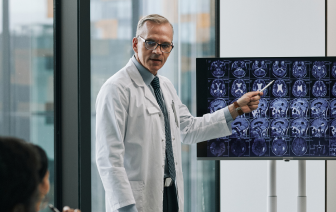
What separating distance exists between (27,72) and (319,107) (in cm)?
156

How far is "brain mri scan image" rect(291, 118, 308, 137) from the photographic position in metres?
1.96

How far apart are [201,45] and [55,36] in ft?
4.03

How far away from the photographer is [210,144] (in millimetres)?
2010

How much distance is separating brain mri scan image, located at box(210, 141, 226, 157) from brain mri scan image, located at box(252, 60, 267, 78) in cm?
44

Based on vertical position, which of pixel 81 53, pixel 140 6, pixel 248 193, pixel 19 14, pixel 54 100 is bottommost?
pixel 248 193

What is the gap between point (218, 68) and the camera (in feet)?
6.50

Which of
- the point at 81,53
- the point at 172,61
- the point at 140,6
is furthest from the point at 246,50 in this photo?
the point at 81,53

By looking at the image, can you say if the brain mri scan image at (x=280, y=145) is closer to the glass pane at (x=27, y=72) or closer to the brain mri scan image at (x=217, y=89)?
the brain mri scan image at (x=217, y=89)

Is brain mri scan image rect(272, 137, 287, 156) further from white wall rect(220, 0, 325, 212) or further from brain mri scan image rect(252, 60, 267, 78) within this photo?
white wall rect(220, 0, 325, 212)

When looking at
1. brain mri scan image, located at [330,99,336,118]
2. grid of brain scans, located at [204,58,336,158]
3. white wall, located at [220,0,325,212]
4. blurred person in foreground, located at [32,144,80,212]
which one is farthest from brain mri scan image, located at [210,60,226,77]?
blurred person in foreground, located at [32,144,80,212]

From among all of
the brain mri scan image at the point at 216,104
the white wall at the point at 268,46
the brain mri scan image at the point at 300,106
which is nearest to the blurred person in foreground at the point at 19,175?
the brain mri scan image at the point at 216,104

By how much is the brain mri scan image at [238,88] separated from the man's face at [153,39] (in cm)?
54

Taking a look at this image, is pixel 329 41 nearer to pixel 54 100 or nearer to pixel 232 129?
pixel 232 129

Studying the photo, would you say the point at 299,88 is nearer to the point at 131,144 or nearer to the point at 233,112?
the point at 233,112
